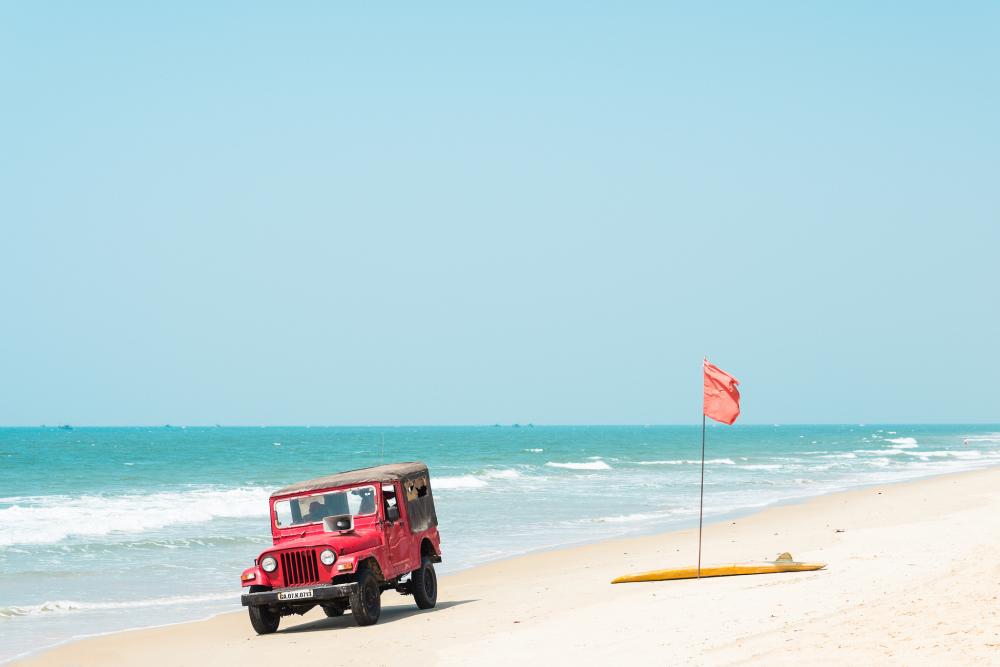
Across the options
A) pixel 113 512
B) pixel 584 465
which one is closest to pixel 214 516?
pixel 113 512

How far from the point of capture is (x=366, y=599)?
544 inches

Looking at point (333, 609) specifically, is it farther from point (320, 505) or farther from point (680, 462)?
point (680, 462)

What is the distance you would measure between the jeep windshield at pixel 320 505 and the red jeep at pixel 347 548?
0.04ft

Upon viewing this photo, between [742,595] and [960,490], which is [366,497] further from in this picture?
[960,490]

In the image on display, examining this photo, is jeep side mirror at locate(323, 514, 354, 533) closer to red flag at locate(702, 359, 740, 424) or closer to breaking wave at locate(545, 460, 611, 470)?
red flag at locate(702, 359, 740, 424)

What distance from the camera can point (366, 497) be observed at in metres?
14.8

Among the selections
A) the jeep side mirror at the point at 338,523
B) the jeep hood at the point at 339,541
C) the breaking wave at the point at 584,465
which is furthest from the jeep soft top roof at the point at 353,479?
the breaking wave at the point at 584,465

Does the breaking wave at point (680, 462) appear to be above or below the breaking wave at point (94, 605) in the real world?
below

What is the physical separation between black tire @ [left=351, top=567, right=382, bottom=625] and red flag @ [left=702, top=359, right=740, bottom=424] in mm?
5238

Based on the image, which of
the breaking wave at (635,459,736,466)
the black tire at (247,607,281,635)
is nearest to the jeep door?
the black tire at (247,607,281,635)

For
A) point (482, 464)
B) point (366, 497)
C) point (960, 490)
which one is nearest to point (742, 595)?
point (366, 497)

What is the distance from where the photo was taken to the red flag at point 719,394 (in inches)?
611

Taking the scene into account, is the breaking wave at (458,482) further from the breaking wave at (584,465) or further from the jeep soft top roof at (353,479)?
the jeep soft top roof at (353,479)

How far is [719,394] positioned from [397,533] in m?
4.98
